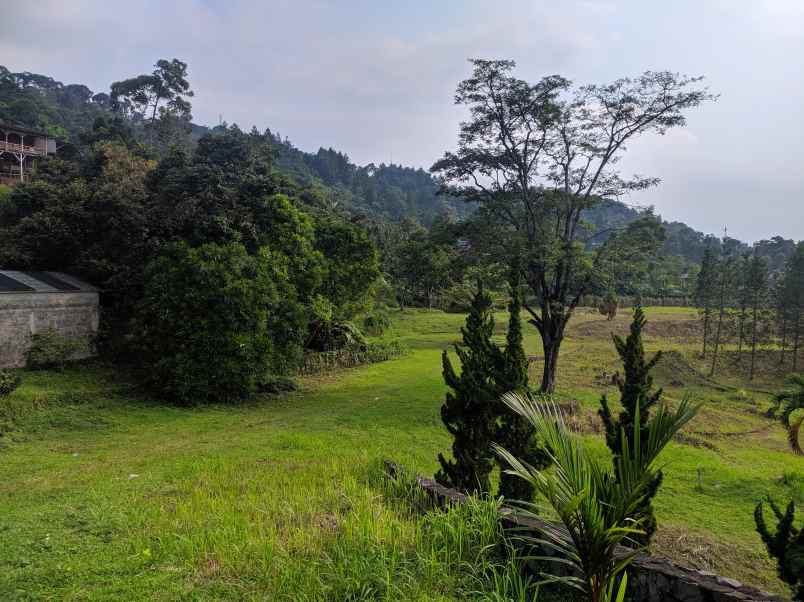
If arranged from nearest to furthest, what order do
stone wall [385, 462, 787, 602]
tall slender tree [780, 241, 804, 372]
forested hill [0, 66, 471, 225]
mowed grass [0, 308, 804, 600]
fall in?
1. stone wall [385, 462, 787, 602]
2. mowed grass [0, 308, 804, 600]
3. tall slender tree [780, 241, 804, 372]
4. forested hill [0, 66, 471, 225]

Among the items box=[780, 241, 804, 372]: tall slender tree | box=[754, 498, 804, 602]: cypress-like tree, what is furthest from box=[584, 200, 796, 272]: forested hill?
box=[754, 498, 804, 602]: cypress-like tree

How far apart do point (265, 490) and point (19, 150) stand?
A: 3955 centimetres

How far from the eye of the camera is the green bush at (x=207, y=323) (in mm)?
13680

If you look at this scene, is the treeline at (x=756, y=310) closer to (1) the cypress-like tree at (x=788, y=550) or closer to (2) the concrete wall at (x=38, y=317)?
(1) the cypress-like tree at (x=788, y=550)

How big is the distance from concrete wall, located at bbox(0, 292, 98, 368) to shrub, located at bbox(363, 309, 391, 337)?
13.6 meters

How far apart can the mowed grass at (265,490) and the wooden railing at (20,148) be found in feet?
91.7

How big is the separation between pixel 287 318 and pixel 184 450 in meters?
5.98

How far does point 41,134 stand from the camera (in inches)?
1398

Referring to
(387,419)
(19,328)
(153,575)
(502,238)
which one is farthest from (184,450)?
(502,238)

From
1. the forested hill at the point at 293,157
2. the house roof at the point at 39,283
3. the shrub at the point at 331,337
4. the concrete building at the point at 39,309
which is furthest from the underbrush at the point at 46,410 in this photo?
the forested hill at the point at 293,157

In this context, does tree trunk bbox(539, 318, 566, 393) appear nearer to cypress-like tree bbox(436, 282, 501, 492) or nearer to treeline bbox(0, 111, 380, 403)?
treeline bbox(0, 111, 380, 403)

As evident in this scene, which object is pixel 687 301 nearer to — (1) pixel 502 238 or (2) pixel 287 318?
(1) pixel 502 238

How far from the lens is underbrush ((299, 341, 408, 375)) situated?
1923 centimetres

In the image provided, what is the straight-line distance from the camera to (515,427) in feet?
20.9
